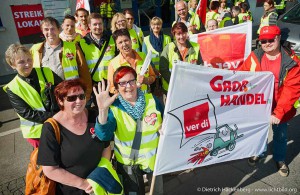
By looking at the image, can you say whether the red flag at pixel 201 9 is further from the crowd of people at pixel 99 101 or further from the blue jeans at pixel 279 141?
the blue jeans at pixel 279 141

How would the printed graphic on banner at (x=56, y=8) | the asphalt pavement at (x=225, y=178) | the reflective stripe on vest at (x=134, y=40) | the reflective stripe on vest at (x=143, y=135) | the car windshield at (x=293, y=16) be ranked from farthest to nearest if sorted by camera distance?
the printed graphic on banner at (x=56, y=8) → the car windshield at (x=293, y=16) → the reflective stripe on vest at (x=134, y=40) → the asphalt pavement at (x=225, y=178) → the reflective stripe on vest at (x=143, y=135)

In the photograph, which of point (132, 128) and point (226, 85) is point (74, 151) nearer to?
point (132, 128)

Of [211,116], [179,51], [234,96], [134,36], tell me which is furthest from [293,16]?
[211,116]

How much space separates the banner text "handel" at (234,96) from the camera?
2633mm

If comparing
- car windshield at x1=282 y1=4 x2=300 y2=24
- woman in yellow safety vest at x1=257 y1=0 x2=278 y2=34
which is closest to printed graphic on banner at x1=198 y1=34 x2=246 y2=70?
car windshield at x1=282 y1=4 x2=300 y2=24

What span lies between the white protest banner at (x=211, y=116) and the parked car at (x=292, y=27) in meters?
3.64

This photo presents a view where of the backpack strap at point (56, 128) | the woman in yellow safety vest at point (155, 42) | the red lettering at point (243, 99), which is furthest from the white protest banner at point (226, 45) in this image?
the backpack strap at point (56, 128)

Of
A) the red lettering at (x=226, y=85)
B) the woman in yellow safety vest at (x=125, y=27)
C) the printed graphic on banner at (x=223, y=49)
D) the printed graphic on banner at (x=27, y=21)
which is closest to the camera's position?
the red lettering at (x=226, y=85)

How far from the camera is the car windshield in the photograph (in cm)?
684

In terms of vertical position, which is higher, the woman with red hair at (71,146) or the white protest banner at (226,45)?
the white protest banner at (226,45)

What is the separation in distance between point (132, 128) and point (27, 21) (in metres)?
7.49

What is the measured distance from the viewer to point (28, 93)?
105 inches

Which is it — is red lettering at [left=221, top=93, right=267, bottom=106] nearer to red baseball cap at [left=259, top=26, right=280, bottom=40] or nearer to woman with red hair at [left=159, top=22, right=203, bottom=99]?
red baseball cap at [left=259, top=26, right=280, bottom=40]

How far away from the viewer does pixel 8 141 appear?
4.73m
